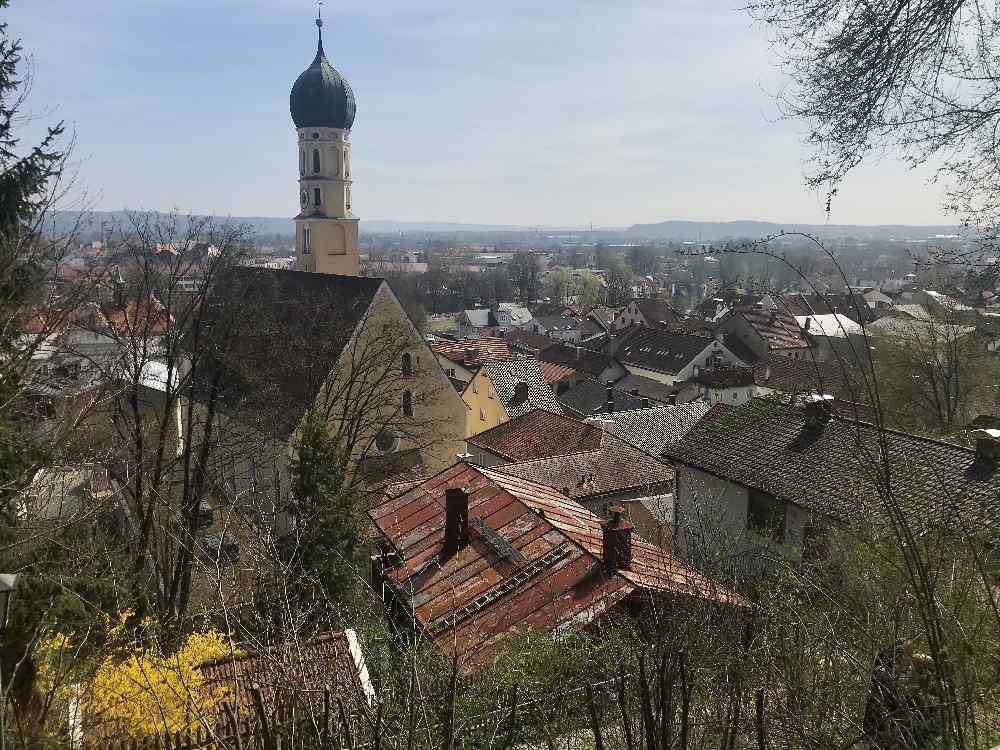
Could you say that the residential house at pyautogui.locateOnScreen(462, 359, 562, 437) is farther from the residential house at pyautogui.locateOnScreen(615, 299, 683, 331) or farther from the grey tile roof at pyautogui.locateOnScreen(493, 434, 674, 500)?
the residential house at pyautogui.locateOnScreen(615, 299, 683, 331)

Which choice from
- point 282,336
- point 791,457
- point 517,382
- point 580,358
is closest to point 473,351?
point 517,382

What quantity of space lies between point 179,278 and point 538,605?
9.35 meters

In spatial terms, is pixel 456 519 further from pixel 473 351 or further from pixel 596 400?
pixel 473 351

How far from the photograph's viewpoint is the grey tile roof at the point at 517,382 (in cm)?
3173

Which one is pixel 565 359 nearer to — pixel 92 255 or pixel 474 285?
pixel 92 255

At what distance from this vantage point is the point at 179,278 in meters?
14.5

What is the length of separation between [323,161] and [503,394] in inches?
497

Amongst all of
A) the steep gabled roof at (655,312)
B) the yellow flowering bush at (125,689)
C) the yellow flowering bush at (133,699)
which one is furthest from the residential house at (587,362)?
the yellow flowering bush at (133,699)

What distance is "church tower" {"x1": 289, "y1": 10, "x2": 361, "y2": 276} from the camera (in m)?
33.0

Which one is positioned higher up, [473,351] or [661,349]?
[473,351]

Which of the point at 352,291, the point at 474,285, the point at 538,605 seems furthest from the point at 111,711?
the point at 474,285

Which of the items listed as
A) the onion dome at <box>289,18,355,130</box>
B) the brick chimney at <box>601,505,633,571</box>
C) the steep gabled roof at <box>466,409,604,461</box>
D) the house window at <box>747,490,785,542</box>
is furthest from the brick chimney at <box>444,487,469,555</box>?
the onion dome at <box>289,18,355,130</box>

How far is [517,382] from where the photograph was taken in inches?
1324

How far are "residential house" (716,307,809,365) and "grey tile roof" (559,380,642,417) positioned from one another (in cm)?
1491
